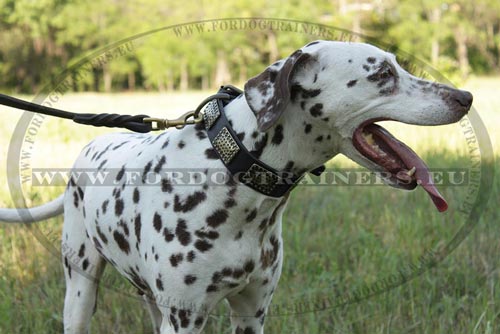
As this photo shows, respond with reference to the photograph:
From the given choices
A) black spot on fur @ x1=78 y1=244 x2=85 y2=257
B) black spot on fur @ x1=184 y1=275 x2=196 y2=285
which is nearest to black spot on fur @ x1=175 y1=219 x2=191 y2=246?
black spot on fur @ x1=184 y1=275 x2=196 y2=285

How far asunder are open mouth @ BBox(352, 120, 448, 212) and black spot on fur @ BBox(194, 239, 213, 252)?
66 cm

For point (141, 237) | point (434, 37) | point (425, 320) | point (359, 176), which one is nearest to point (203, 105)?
point (141, 237)

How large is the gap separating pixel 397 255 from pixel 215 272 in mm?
2106

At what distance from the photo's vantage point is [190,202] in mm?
2301

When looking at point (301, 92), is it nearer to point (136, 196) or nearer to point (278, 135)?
point (278, 135)

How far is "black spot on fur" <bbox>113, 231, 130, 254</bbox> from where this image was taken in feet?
8.46

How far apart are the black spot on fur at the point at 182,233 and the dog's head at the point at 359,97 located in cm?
51

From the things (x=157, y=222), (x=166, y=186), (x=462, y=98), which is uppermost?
(x=462, y=98)

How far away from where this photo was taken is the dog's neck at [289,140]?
7.17 feet

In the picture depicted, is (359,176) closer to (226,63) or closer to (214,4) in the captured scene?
(214,4)

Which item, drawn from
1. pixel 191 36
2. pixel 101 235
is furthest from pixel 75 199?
pixel 191 36

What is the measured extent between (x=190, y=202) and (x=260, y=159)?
320 mm

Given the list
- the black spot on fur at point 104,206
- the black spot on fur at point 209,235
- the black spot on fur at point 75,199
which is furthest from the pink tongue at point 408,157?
the black spot on fur at point 75,199
